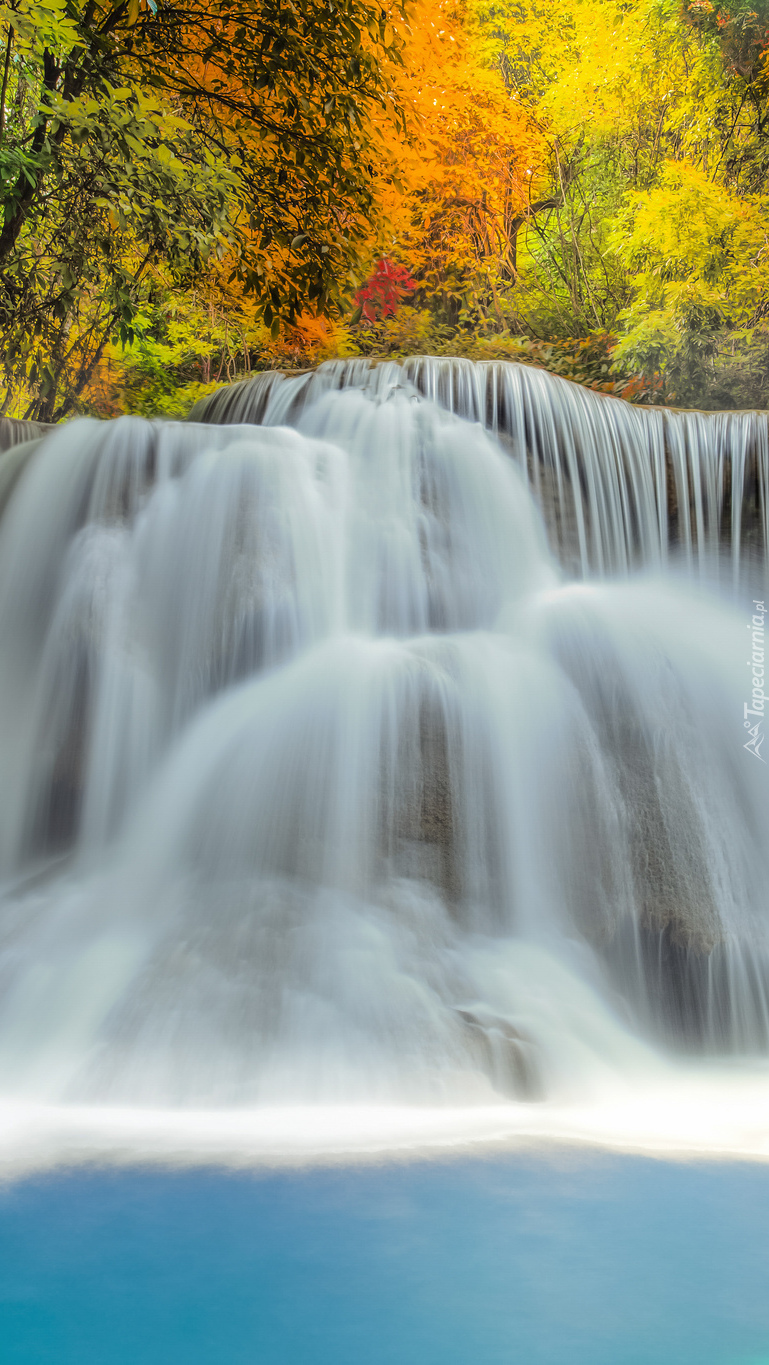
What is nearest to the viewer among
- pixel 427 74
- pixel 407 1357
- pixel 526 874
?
pixel 407 1357

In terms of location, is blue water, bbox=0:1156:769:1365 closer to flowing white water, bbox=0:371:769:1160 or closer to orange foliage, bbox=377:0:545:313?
flowing white water, bbox=0:371:769:1160

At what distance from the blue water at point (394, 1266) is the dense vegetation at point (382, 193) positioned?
5.24m

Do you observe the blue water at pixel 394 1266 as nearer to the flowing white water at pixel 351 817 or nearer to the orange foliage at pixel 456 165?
the flowing white water at pixel 351 817

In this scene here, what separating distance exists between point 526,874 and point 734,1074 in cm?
144

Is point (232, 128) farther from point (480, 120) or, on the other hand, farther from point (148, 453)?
point (480, 120)

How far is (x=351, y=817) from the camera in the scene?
16.6 ft

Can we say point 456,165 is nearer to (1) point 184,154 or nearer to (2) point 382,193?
(2) point 382,193

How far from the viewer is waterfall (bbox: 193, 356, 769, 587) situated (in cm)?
910

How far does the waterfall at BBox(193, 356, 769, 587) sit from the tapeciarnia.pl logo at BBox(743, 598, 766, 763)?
130cm

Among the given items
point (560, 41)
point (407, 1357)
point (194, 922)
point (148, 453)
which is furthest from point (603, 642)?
point (560, 41)

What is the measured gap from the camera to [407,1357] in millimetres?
2172

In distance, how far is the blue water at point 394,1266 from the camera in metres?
2.22

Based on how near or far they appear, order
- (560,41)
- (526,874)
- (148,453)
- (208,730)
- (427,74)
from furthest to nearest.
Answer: (560,41)
(427,74)
(148,453)
(208,730)
(526,874)

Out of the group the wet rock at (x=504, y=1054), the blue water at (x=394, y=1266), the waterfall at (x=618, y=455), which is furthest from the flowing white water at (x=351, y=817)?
the waterfall at (x=618, y=455)
